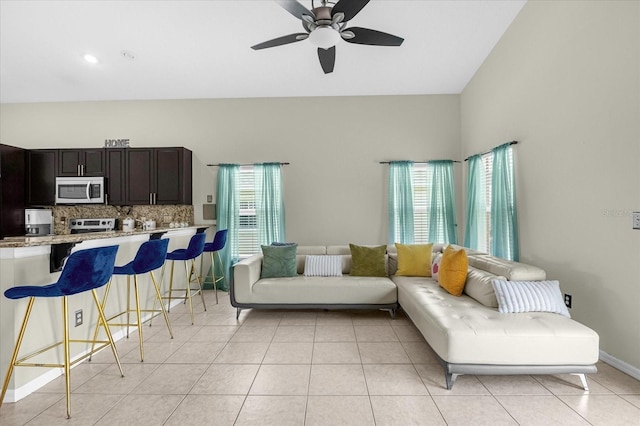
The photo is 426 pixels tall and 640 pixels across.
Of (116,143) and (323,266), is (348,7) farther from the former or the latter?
(116,143)

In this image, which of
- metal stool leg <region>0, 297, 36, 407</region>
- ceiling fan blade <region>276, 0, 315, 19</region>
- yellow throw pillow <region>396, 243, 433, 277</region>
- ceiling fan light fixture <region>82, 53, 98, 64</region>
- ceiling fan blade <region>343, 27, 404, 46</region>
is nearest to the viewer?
metal stool leg <region>0, 297, 36, 407</region>

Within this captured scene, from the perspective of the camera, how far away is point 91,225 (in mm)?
4980

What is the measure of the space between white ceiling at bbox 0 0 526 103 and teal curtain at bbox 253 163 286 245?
1327 mm

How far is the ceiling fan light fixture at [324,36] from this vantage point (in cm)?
247

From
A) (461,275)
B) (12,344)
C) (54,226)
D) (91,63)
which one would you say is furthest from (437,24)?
(54,226)

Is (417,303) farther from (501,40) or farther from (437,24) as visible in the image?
(501,40)

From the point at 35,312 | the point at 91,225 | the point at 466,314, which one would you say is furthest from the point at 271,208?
the point at 466,314

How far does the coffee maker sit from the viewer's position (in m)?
4.87

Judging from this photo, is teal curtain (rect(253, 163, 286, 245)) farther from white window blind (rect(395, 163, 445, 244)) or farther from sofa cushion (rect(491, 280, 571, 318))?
sofa cushion (rect(491, 280, 571, 318))

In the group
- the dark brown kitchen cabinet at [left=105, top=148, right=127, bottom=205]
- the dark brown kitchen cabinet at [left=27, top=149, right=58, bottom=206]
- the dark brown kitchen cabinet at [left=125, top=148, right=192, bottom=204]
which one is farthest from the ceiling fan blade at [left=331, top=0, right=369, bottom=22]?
the dark brown kitchen cabinet at [left=27, top=149, right=58, bottom=206]

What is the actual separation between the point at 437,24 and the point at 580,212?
2326 millimetres

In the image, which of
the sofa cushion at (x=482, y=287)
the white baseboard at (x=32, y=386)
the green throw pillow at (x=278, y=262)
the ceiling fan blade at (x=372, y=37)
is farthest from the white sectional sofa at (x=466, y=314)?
the ceiling fan blade at (x=372, y=37)

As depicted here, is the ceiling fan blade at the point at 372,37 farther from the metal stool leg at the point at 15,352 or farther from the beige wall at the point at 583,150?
the metal stool leg at the point at 15,352

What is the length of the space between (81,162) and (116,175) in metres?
0.57
